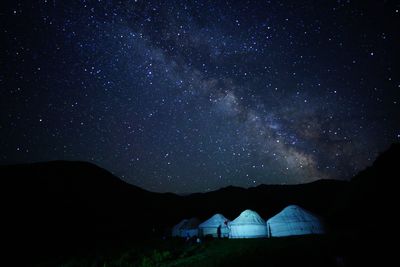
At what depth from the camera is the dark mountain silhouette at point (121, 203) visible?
34.2 m

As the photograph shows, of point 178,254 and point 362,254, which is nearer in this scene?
point 362,254

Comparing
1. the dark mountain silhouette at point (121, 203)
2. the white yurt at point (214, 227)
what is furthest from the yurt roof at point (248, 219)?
the dark mountain silhouette at point (121, 203)

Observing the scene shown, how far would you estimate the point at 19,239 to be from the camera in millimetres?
36094

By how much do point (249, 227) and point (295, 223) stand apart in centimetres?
471

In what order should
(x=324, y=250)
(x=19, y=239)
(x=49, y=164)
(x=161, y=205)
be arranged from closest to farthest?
(x=324, y=250), (x=19, y=239), (x=49, y=164), (x=161, y=205)

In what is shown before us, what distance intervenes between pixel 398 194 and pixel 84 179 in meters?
82.5

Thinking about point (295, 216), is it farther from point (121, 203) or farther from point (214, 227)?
point (121, 203)

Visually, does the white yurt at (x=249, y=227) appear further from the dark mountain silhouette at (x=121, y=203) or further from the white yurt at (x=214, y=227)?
the dark mountain silhouette at (x=121, y=203)

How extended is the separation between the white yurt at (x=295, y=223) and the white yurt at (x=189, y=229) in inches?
478

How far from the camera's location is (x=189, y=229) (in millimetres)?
34250

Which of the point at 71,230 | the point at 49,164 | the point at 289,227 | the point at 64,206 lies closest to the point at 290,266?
the point at 289,227

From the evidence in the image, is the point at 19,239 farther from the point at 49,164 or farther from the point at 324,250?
the point at 49,164

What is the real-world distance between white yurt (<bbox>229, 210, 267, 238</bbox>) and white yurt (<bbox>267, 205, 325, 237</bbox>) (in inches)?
46.1

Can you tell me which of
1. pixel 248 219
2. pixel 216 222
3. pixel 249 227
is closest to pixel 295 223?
pixel 249 227
